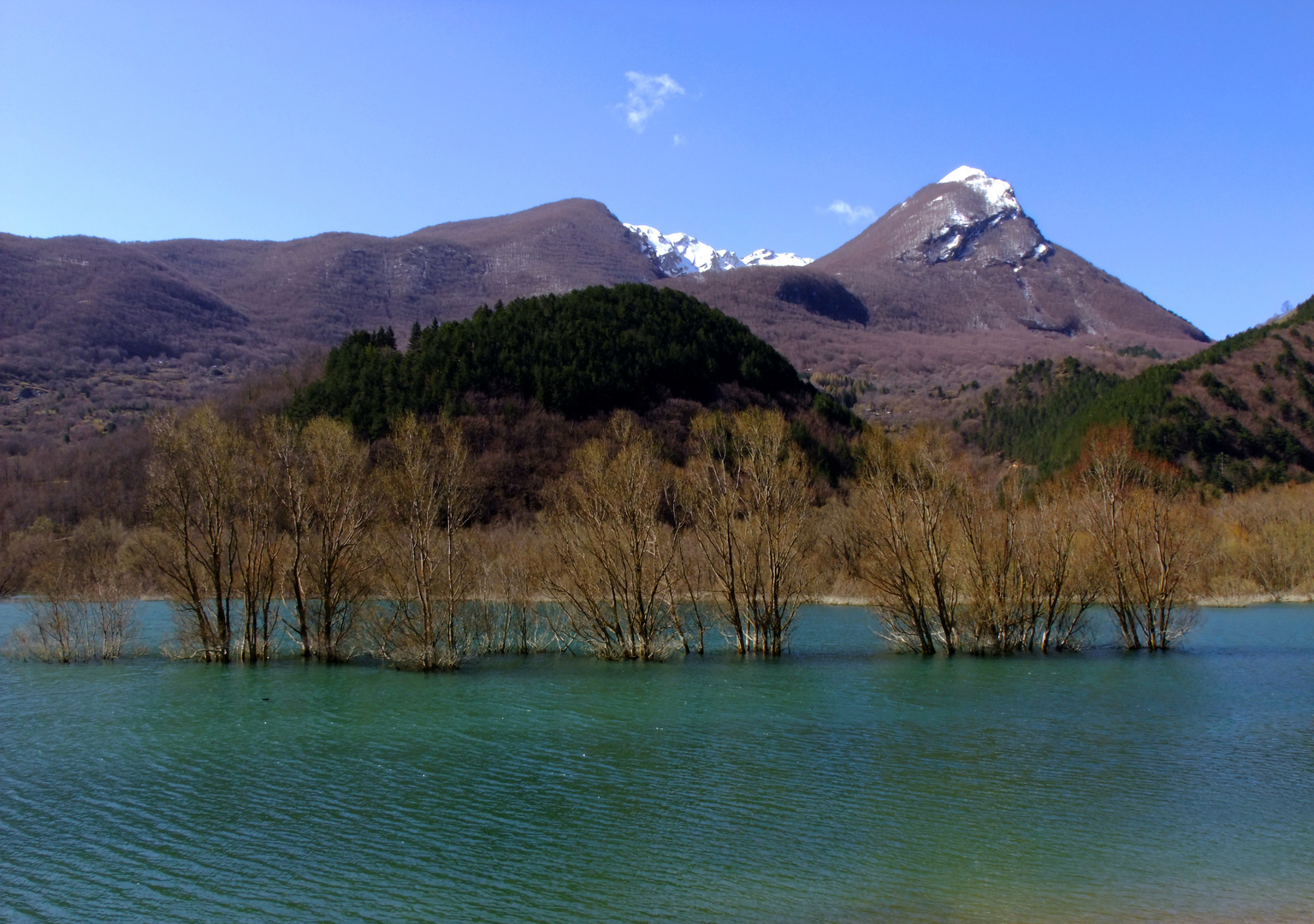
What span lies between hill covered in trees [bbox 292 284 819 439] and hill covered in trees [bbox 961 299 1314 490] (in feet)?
112

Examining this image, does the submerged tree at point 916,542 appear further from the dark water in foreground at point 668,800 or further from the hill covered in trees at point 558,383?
the hill covered in trees at point 558,383

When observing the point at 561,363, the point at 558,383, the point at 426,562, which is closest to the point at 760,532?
the point at 426,562

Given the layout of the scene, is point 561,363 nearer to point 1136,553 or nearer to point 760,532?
point 760,532

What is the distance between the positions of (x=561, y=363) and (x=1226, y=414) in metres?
72.1

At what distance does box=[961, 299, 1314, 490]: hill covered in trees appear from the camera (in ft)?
333

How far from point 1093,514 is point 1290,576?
34691 mm

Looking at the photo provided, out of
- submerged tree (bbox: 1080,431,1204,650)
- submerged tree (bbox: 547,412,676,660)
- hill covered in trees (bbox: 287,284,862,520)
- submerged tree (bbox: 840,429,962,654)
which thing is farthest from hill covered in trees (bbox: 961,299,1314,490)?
submerged tree (bbox: 547,412,676,660)

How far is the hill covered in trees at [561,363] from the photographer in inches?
3720

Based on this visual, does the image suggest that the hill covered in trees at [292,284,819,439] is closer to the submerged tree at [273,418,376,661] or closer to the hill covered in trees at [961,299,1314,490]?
the hill covered in trees at [961,299,1314,490]

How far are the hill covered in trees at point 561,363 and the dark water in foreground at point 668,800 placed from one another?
63254 mm

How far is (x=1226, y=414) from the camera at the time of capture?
106 metres

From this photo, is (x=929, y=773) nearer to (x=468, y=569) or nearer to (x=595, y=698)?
(x=595, y=698)

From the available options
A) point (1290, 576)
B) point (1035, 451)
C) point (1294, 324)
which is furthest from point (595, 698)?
point (1294, 324)

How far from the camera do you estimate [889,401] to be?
189 metres
